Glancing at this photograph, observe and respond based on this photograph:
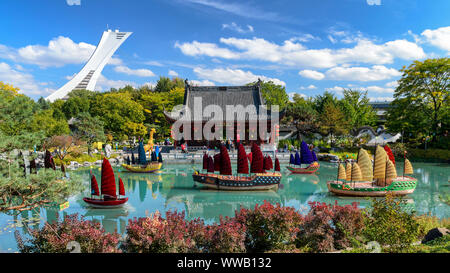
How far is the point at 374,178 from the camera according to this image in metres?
16.6

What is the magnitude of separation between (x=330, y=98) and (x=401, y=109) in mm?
12030

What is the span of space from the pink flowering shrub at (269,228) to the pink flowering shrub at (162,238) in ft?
4.40

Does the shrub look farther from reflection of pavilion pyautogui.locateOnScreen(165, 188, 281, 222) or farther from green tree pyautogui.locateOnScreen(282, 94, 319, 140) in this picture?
green tree pyautogui.locateOnScreen(282, 94, 319, 140)

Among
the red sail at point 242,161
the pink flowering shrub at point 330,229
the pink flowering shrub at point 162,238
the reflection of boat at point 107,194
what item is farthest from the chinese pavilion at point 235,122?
the pink flowering shrub at point 162,238

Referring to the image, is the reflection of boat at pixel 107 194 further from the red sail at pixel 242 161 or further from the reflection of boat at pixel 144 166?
the reflection of boat at pixel 144 166

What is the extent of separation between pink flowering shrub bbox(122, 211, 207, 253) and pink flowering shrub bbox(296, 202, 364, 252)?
9.66 ft

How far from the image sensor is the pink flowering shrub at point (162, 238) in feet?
22.7

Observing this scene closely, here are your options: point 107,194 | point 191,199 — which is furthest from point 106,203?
point 191,199

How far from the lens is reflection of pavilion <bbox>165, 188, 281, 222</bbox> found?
14.3 m

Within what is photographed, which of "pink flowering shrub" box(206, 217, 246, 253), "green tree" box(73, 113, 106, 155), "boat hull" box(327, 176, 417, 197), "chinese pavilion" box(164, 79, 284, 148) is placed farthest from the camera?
"chinese pavilion" box(164, 79, 284, 148)

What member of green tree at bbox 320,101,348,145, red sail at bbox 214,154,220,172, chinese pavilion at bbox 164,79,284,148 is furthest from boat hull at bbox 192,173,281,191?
green tree at bbox 320,101,348,145

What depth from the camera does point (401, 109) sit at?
105 ft

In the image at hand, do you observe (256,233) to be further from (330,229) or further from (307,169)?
(307,169)
